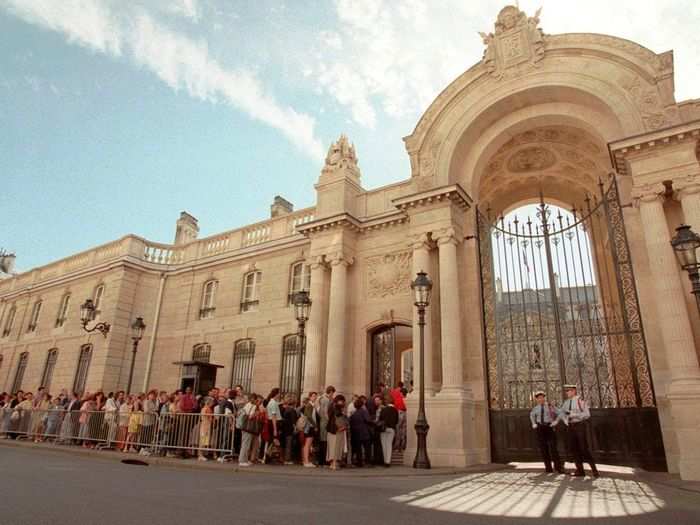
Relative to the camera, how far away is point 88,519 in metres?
4.25

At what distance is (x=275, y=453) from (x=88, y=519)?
24.3ft

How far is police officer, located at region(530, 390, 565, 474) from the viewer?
32.6 feet

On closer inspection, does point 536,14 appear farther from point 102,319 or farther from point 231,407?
point 102,319

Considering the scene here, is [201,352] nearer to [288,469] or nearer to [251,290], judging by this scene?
[251,290]

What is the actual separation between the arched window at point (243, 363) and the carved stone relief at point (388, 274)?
581 cm

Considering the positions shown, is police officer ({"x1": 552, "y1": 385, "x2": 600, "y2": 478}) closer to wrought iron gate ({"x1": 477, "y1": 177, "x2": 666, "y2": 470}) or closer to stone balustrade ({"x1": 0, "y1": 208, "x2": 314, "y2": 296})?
wrought iron gate ({"x1": 477, "y1": 177, "x2": 666, "y2": 470})

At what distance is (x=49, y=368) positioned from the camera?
Result: 2291 centimetres

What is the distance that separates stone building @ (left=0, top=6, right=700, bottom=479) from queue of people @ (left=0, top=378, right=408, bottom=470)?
169 cm

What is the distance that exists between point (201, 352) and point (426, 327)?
1075cm

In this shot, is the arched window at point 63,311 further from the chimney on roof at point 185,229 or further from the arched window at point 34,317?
the chimney on roof at point 185,229

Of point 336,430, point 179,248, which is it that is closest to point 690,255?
point 336,430

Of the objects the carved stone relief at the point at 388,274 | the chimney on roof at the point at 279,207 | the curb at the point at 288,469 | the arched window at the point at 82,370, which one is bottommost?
the curb at the point at 288,469

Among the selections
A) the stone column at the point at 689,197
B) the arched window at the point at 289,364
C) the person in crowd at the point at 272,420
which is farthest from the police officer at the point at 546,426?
the arched window at the point at 289,364

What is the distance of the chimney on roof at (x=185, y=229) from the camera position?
2521 cm
